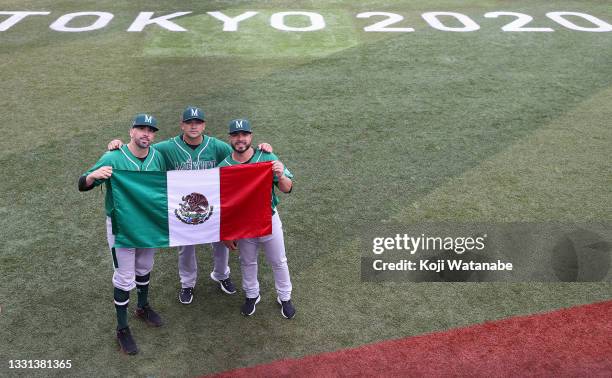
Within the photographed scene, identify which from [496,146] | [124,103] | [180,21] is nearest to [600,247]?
[496,146]

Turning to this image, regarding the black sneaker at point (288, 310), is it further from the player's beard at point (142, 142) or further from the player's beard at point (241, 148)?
the player's beard at point (142, 142)

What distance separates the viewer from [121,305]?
495cm

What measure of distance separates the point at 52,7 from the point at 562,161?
37.1 feet

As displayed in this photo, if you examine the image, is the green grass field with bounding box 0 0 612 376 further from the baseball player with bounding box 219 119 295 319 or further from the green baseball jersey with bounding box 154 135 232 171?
the green baseball jersey with bounding box 154 135 232 171

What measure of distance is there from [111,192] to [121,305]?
0.81 m

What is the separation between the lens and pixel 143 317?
17.7 feet

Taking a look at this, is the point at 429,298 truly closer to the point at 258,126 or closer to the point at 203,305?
the point at 203,305

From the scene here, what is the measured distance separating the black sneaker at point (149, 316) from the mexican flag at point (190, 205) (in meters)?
0.62

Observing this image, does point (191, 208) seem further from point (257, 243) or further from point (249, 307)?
point (249, 307)

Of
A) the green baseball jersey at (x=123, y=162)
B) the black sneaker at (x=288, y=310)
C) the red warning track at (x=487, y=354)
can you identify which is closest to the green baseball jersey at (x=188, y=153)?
the green baseball jersey at (x=123, y=162)

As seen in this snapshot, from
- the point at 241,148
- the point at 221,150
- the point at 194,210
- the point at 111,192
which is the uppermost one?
the point at 241,148

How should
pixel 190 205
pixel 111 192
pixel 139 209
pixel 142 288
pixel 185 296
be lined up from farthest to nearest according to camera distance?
pixel 185 296
pixel 142 288
pixel 190 205
pixel 139 209
pixel 111 192

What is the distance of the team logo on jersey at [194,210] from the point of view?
5.09 meters

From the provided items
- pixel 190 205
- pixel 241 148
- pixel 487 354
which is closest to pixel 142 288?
pixel 190 205
